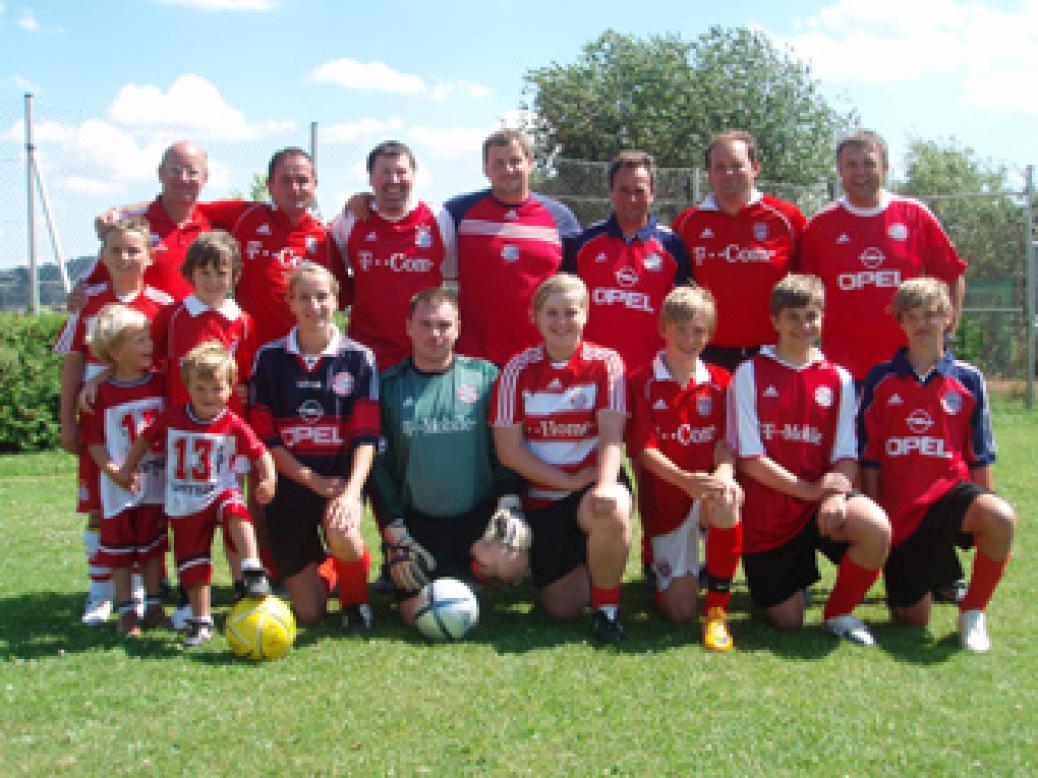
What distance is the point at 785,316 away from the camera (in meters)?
4.27

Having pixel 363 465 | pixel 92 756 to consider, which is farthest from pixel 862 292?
pixel 92 756

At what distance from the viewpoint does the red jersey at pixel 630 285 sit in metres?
4.96

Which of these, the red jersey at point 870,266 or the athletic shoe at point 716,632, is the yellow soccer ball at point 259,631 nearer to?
the athletic shoe at point 716,632

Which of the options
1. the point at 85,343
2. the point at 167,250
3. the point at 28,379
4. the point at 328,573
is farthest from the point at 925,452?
the point at 28,379

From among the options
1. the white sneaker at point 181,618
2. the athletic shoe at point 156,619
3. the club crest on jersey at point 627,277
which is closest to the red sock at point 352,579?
the white sneaker at point 181,618

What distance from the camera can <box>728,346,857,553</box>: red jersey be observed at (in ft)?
13.9

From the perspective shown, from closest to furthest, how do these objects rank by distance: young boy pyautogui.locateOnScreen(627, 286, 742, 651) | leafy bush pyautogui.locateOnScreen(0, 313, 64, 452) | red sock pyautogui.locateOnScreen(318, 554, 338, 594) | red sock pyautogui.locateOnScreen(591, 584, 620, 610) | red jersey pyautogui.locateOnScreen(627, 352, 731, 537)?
red sock pyautogui.locateOnScreen(591, 584, 620, 610) < young boy pyautogui.locateOnScreen(627, 286, 742, 651) < red jersey pyautogui.locateOnScreen(627, 352, 731, 537) < red sock pyautogui.locateOnScreen(318, 554, 338, 594) < leafy bush pyautogui.locateOnScreen(0, 313, 64, 452)

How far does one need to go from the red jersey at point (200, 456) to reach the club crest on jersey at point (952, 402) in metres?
3.06

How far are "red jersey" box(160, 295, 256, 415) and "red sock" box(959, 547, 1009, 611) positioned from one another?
3409 millimetres

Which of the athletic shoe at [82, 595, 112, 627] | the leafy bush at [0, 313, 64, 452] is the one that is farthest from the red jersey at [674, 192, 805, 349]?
the leafy bush at [0, 313, 64, 452]

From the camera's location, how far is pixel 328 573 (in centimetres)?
478

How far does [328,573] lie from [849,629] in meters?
2.51

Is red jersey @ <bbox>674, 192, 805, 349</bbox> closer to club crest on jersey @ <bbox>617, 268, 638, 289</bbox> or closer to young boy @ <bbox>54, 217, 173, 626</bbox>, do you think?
club crest on jersey @ <bbox>617, 268, 638, 289</bbox>

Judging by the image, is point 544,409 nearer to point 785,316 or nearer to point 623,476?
point 623,476
